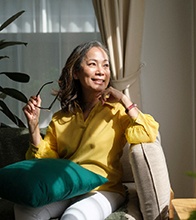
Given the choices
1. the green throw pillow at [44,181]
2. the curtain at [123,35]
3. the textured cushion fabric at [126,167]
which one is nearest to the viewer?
the green throw pillow at [44,181]

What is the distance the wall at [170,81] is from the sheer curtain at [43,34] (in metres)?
0.43

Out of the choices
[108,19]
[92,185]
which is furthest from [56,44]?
[92,185]

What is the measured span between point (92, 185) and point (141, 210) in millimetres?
245

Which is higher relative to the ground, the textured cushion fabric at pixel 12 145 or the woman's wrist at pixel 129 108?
the woman's wrist at pixel 129 108

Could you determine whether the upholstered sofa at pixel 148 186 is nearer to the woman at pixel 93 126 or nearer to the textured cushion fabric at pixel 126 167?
the woman at pixel 93 126

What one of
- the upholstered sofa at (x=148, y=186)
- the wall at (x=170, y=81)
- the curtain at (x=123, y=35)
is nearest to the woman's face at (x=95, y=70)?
the upholstered sofa at (x=148, y=186)

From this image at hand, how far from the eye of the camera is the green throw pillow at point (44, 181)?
5.42 feet

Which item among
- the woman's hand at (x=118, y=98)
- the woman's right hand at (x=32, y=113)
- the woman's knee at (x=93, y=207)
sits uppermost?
the woman's hand at (x=118, y=98)

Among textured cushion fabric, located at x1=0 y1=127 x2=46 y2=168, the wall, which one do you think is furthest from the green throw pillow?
the wall

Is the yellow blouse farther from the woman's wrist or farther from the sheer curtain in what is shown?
the sheer curtain

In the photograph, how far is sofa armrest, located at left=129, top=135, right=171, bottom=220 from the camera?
1.80 metres

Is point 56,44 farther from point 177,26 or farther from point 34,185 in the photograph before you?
point 34,185

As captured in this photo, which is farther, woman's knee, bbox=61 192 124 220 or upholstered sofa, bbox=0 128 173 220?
upholstered sofa, bbox=0 128 173 220

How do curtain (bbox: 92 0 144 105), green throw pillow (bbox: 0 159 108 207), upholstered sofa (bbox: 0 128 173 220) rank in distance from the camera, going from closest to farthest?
1. green throw pillow (bbox: 0 159 108 207)
2. upholstered sofa (bbox: 0 128 173 220)
3. curtain (bbox: 92 0 144 105)
